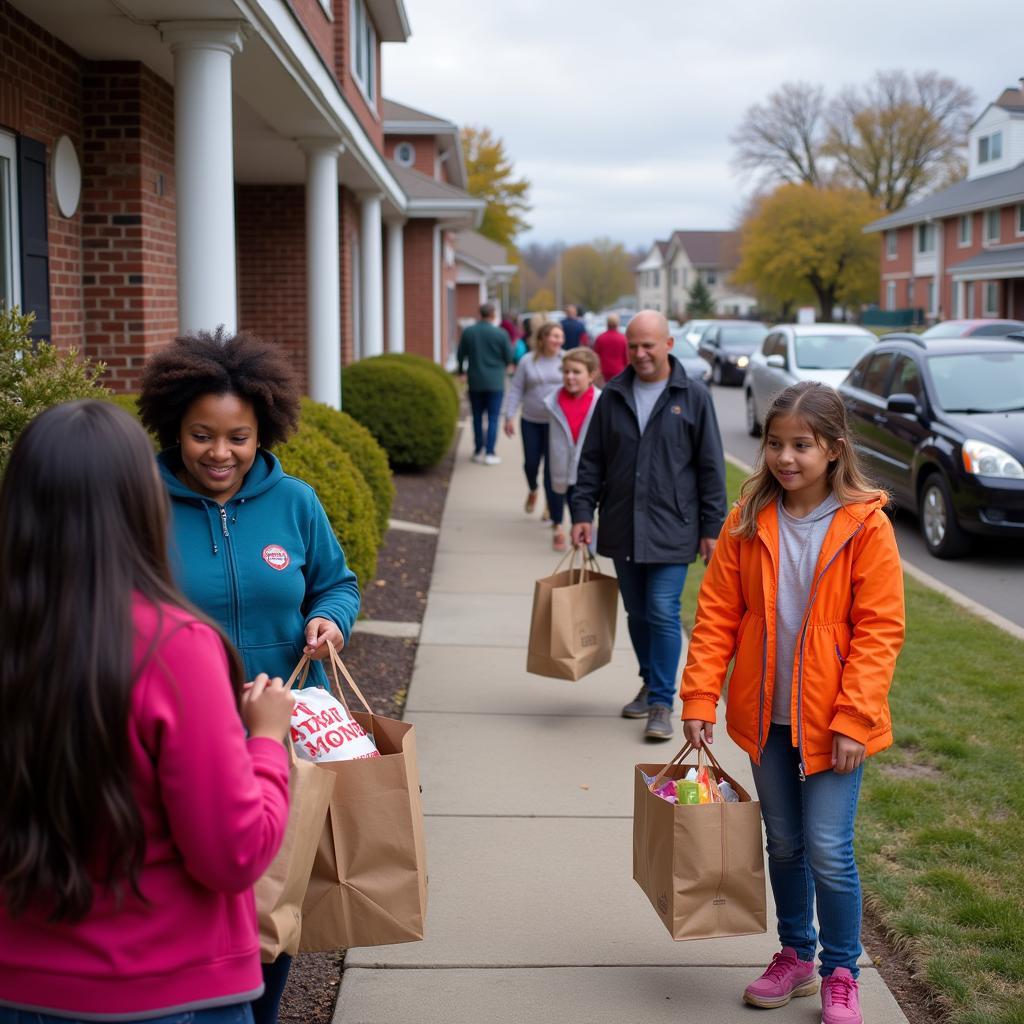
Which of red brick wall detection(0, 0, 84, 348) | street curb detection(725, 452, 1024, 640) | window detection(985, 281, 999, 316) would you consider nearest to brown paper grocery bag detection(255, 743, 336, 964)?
red brick wall detection(0, 0, 84, 348)

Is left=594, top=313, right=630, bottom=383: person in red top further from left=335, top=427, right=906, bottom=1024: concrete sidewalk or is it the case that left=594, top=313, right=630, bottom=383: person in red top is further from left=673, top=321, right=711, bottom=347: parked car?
left=673, top=321, right=711, bottom=347: parked car

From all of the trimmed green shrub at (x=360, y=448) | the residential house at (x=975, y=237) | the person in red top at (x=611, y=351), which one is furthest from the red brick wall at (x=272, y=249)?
the residential house at (x=975, y=237)

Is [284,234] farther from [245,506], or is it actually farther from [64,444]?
[64,444]

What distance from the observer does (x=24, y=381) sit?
3.77m

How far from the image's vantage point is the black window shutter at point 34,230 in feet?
23.6

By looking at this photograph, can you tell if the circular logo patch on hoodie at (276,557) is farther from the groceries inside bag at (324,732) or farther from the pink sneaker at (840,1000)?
the pink sneaker at (840,1000)

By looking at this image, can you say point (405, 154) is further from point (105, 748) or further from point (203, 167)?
point (105, 748)

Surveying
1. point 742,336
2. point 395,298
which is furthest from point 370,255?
point 742,336

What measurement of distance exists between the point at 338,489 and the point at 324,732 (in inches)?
166

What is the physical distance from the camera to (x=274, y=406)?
10.1 ft

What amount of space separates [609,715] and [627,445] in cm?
140

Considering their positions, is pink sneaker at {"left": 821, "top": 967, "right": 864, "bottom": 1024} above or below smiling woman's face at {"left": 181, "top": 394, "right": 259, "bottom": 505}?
below

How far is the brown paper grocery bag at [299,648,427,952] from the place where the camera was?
2797 mm

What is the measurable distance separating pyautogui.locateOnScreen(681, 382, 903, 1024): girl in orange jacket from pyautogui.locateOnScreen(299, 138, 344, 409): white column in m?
8.59
